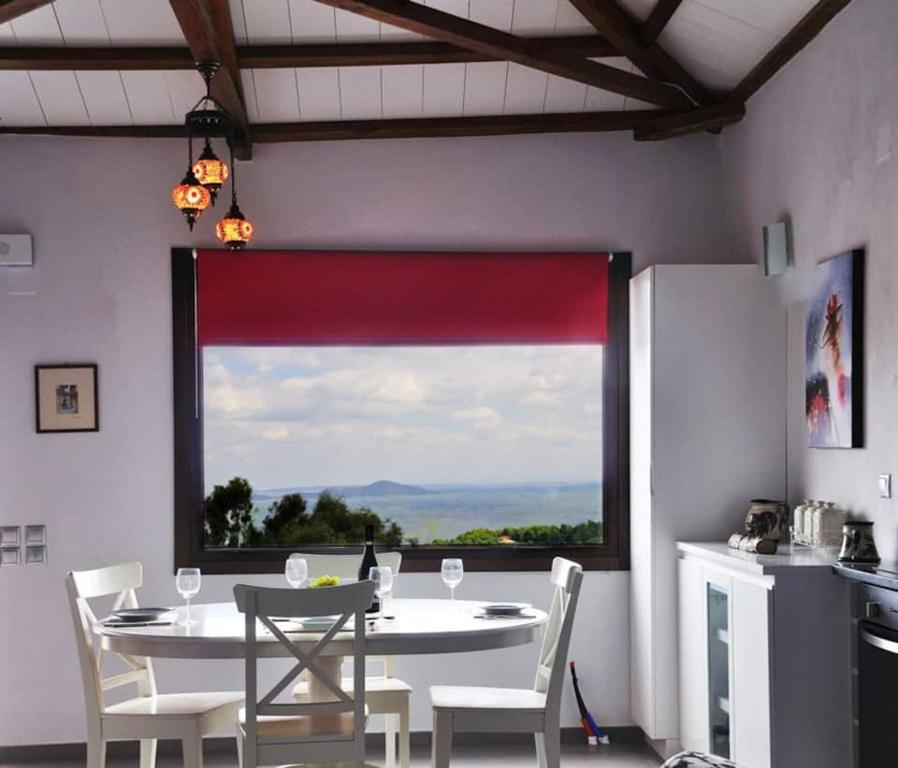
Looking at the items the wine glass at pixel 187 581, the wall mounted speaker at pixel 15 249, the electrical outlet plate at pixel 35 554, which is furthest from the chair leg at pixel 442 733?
the wall mounted speaker at pixel 15 249

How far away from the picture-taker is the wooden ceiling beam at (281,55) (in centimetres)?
525

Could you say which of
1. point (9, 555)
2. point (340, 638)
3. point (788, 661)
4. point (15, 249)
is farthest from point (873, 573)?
point (15, 249)

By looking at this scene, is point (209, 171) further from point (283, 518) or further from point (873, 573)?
point (873, 573)

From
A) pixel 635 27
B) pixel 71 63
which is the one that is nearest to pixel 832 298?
pixel 635 27

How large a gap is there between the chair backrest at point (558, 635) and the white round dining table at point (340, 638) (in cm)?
10

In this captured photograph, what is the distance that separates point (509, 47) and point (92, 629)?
2.78 meters

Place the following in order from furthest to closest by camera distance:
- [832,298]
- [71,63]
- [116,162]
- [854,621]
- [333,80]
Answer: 1. [116,162]
2. [333,80]
3. [71,63]
4. [832,298]
5. [854,621]

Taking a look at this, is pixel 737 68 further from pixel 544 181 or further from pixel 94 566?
pixel 94 566

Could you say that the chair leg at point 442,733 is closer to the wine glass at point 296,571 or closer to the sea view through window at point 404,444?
the wine glass at point 296,571

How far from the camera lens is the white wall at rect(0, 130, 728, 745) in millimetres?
5945

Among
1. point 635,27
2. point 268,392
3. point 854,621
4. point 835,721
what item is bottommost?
point 835,721

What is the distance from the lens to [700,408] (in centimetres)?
556

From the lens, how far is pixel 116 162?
6.07 m

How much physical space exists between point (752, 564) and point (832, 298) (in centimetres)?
110
